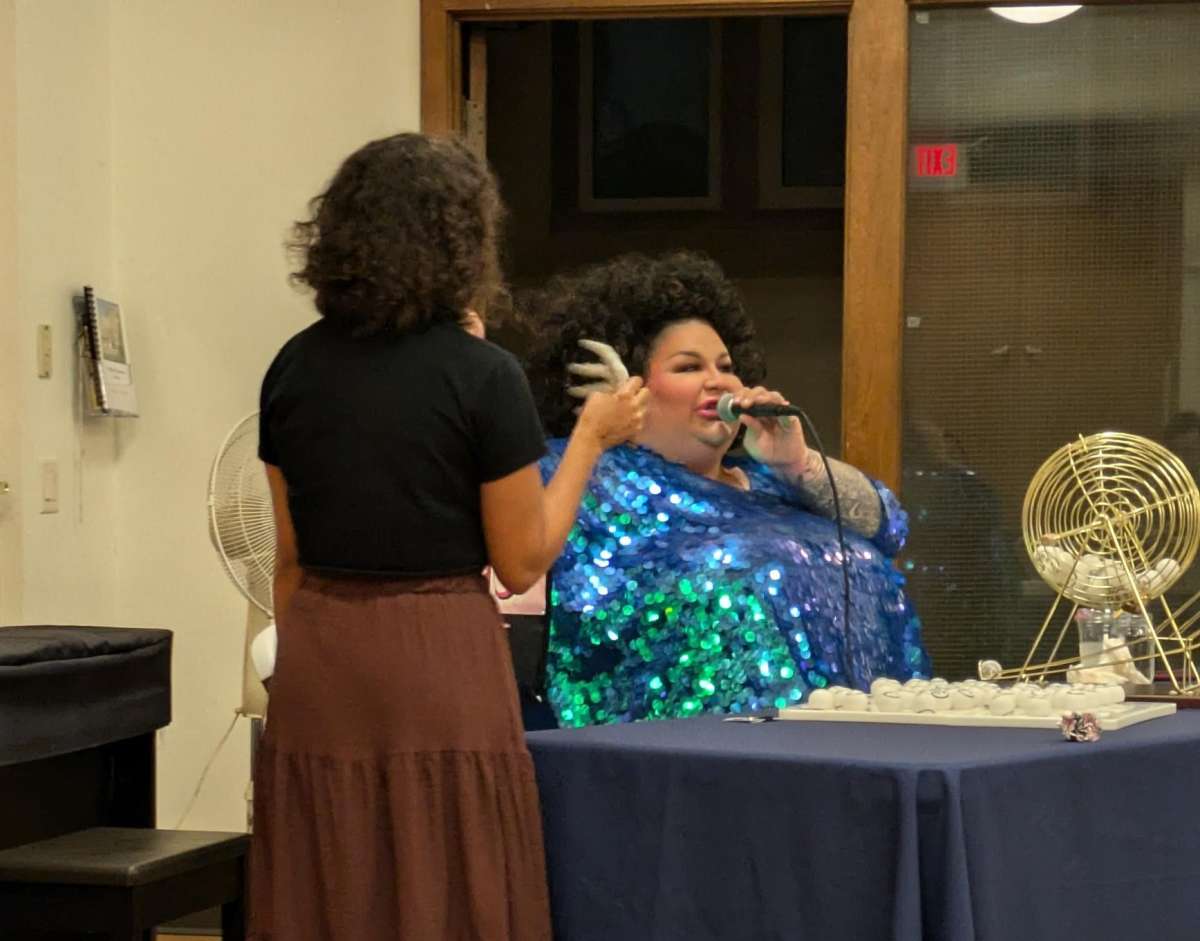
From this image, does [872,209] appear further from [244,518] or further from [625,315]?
[244,518]

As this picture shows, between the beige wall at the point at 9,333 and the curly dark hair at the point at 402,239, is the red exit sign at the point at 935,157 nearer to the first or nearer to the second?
the beige wall at the point at 9,333

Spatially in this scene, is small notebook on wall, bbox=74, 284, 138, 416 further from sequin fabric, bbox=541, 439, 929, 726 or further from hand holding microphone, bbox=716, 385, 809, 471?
hand holding microphone, bbox=716, 385, 809, 471

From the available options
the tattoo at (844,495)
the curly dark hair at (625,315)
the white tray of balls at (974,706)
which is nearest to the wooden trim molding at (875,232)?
the curly dark hair at (625,315)

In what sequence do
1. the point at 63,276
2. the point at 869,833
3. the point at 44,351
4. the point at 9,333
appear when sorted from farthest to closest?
the point at 63,276 < the point at 44,351 < the point at 9,333 < the point at 869,833

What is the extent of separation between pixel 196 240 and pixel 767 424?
6.08 ft

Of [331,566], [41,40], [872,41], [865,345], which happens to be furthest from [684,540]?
[41,40]

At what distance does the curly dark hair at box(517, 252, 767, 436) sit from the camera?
287 cm

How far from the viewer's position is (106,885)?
2.52 m

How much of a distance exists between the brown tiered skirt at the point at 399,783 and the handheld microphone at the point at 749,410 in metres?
0.80

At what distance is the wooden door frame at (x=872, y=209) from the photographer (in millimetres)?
3891

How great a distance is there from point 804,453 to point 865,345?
1230 mm

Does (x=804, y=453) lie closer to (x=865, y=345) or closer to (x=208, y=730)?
(x=865, y=345)

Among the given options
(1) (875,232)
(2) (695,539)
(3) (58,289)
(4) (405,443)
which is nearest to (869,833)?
(4) (405,443)

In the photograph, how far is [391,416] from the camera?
187 centimetres
